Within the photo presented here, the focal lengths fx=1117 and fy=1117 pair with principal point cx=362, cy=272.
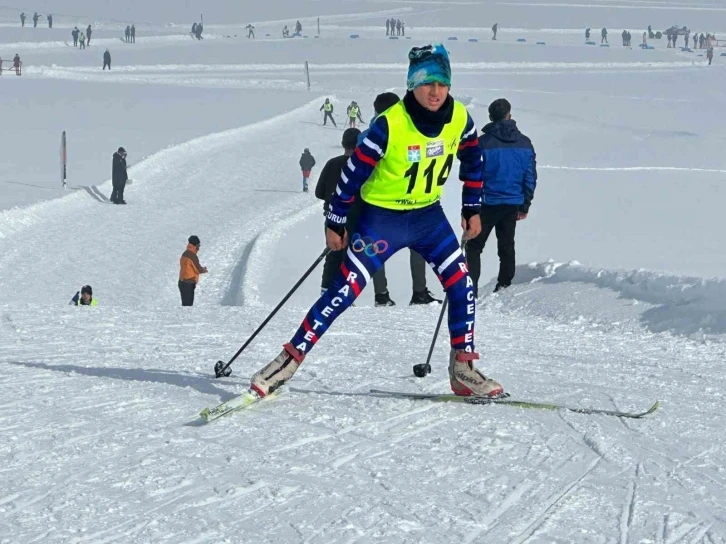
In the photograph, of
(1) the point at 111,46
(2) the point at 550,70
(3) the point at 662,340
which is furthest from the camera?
(1) the point at 111,46

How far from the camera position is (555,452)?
4340 millimetres

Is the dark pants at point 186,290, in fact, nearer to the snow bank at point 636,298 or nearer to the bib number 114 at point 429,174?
the snow bank at point 636,298

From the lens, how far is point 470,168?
16.8 ft

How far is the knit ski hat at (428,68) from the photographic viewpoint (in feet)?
15.3

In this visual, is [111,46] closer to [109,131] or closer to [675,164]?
[109,131]

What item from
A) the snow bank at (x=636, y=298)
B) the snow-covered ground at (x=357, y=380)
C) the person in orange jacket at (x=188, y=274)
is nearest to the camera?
the snow-covered ground at (x=357, y=380)

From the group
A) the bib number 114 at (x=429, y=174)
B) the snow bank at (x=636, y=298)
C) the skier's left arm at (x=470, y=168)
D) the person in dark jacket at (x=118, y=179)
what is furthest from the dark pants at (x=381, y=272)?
the person in dark jacket at (x=118, y=179)

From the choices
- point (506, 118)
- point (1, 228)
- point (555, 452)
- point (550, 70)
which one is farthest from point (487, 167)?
point (550, 70)

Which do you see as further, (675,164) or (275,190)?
(275,190)

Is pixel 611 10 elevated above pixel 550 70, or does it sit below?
above

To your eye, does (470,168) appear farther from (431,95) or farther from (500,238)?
(500,238)

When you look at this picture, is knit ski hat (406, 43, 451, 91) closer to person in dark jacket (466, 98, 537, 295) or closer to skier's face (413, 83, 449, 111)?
skier's face (413, 83, 449, 111)

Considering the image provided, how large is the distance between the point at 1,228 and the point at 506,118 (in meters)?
13.8

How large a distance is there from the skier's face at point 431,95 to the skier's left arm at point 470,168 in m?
0.27
